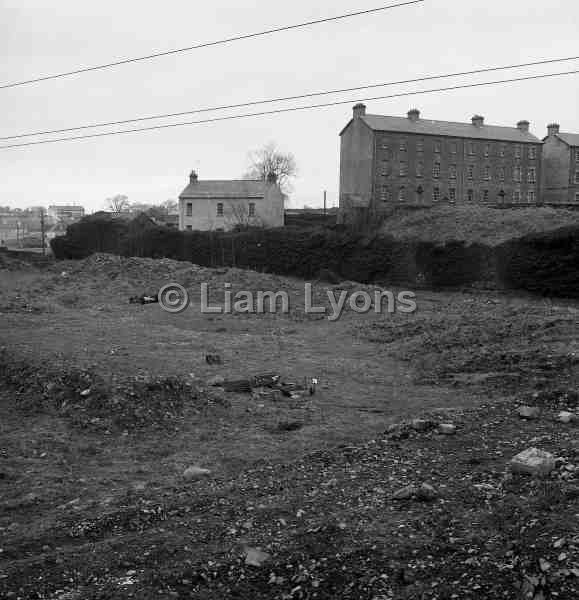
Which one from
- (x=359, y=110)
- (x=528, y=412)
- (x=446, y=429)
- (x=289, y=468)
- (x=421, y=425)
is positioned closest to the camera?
(x=289, y=468)

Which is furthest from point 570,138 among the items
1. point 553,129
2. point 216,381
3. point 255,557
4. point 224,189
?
point 255,557

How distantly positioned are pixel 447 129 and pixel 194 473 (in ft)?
174

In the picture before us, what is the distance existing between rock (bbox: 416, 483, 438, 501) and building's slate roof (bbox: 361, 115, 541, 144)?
1931 inches

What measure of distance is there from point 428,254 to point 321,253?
734 cm

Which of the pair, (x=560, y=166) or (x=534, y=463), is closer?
(x=534, y=463)

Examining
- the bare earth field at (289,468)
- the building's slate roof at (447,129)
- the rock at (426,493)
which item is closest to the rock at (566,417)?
the bare earth field at (289,468)

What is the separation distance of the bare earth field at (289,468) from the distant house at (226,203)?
40.7m

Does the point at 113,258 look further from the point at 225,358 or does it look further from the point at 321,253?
the point at 225,358

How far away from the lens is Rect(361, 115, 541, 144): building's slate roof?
53.5 m

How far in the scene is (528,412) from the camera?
9016 millimetres

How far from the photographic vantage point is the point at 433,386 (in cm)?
1295

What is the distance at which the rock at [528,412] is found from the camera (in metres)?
8.95

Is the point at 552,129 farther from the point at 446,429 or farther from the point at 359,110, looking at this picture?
the point at 446,429

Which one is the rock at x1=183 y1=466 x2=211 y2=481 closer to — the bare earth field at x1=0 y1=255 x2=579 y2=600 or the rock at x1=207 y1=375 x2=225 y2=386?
the bare earth field at x1=0 y1=255 x2=579 y2=600
